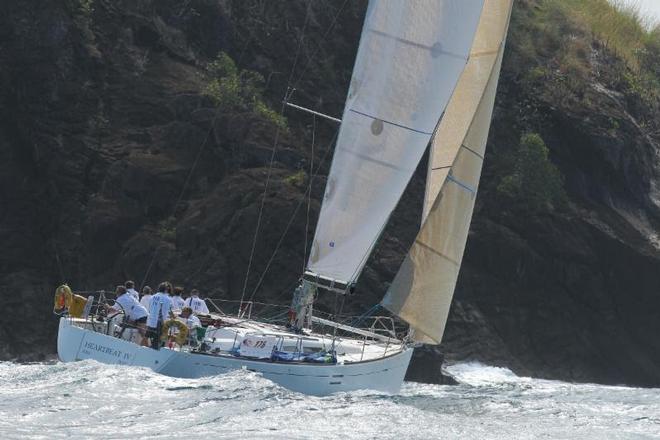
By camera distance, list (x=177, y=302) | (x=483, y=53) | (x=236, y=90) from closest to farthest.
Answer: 1. (x=177, y=302)
2. (x=483, y=53)
3. (x=236, y=90)

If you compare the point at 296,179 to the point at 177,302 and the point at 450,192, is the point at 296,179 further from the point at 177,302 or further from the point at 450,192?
the point at 177,302

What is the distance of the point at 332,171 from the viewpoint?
26.5 m

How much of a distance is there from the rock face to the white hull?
7385 millimetres

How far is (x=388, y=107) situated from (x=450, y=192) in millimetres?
2023

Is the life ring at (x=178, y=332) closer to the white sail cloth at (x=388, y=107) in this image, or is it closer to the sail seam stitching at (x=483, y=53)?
the white sail cloth at (x=388, y=107)

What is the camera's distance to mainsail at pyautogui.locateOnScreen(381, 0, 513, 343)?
86.9 feet

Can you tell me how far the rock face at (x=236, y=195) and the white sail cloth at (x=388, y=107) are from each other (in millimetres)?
6519

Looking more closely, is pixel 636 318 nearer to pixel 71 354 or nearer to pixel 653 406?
pixel 653 406

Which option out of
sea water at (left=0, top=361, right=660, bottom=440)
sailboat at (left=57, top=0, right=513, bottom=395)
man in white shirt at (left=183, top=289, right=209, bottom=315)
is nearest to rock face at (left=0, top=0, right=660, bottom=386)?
sailboat at (left=57, top=0, right=513, bottom=395)

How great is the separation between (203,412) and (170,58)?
20888mm

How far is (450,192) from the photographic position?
2684cm

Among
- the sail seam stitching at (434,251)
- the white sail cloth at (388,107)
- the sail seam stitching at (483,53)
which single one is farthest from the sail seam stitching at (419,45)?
the sail seam stitching at (434,251)

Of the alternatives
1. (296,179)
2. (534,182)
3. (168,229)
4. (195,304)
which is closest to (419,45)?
(195,304)

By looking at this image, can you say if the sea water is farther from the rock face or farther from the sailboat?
the rock face
